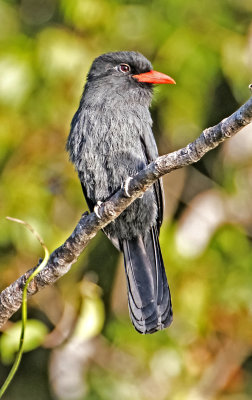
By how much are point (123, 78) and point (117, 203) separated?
3.99 ft

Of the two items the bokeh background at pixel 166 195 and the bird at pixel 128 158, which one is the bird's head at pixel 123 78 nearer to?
the bird at pixel 128 158

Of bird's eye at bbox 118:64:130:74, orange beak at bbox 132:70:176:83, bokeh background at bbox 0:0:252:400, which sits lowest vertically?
bokeh background at bbox 0:0:252:400

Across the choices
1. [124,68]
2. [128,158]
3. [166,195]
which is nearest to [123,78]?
[124,68]

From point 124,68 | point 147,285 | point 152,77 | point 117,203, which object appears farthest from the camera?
point 124,68

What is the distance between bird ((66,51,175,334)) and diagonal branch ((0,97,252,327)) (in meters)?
0.50

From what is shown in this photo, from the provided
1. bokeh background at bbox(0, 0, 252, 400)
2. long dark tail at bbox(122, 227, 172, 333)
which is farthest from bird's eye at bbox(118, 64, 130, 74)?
long dark tail at bbox(122, 227, 172, 333)

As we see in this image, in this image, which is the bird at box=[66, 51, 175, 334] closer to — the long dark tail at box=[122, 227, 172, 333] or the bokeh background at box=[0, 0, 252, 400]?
the long dark tail at box=[122, 227, 172, 333]

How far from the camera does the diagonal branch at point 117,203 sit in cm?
242

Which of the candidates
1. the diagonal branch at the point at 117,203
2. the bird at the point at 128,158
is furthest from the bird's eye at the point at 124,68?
the diagonal branch at the point at 117,203

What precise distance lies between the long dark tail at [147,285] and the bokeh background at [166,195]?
367 mm

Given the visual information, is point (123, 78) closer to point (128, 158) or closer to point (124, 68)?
point (124, 68)

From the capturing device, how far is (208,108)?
4.93 meters

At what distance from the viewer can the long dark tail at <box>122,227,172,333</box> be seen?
3.61 m

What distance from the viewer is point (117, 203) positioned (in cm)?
296
